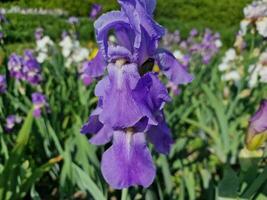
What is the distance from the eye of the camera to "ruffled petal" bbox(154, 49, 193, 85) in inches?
43.6

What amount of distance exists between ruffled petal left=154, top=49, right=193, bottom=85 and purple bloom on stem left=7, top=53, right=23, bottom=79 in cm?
208

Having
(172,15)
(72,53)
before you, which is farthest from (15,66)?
(172,15)

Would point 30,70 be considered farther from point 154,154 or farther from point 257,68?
point 257,68

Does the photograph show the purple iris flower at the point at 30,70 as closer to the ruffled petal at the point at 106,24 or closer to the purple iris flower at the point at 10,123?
the purple iris flower at the point at 10,123

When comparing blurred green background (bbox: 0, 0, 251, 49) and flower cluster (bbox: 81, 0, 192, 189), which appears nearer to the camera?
flower cluster (bbox: 81, 0, 192, 189)

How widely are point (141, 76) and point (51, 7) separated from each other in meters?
14.5

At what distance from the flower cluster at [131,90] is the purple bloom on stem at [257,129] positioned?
1.06ft

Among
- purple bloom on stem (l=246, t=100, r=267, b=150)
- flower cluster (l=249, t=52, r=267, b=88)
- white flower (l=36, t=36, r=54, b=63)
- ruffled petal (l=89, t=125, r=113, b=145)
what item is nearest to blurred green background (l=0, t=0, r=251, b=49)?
white flower (l=36, t=36, r=54, b=63)

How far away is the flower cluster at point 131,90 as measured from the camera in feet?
3.10

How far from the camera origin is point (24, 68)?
10.0ft

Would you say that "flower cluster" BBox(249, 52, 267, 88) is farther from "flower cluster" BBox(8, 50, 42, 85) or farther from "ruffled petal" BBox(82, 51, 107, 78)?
"flower cluster" BBox(8, 50, 42, 85)

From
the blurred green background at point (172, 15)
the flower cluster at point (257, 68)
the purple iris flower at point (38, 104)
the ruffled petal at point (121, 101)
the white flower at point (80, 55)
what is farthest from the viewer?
the blurred green background at point (172, 15)

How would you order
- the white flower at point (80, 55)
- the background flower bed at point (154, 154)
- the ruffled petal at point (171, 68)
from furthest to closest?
the white flower at point (80, 55) → the background flower bed at point (154, 154) → the ruffled petal at point (171, 68)

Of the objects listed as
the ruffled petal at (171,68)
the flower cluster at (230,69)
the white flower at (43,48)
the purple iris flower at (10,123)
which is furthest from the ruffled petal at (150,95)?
the white flower at (43,48)
